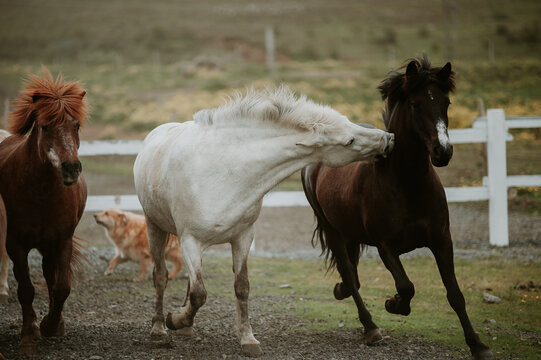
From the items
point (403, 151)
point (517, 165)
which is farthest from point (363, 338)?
point (517, 165)

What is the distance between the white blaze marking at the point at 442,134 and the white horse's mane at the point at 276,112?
84cm

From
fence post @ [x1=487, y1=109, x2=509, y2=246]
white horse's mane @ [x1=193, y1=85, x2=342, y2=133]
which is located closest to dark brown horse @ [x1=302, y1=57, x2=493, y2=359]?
white horse's mane @ [x1=193, y1=85, x2=342, y2=133]

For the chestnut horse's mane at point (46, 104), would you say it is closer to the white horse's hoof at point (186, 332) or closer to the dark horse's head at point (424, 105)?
the white horse's hoof at point (186, 332)

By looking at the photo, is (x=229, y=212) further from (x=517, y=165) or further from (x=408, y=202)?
(x=517, y=165)

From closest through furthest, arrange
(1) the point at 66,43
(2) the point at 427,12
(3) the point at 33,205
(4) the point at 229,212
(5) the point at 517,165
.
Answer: (4) the point at 229,212 < (3) the point at 33,205 < (5) the point at 517,165 < (1) the point at 66,43 < (2) the point at 427,12

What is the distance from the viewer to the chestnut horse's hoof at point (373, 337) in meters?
5.50

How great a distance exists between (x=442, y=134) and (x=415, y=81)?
0.56 metres

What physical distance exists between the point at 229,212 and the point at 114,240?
14.6ft

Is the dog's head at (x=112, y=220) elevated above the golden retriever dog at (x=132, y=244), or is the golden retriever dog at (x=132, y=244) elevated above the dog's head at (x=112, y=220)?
the dog's head at (x=112, y=220)

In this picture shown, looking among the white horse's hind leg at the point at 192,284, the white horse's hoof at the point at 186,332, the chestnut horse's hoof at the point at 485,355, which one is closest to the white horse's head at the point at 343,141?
the white horse's hind leg at the point at 192,284

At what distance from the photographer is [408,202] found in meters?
5.08

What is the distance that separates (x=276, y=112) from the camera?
201 inches

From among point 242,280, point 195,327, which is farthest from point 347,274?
point 195,327

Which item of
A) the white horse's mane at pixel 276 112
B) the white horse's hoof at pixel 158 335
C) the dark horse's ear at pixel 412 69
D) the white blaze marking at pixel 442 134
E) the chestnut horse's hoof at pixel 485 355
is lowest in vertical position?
the white horse's hoof at pixel 158 335
